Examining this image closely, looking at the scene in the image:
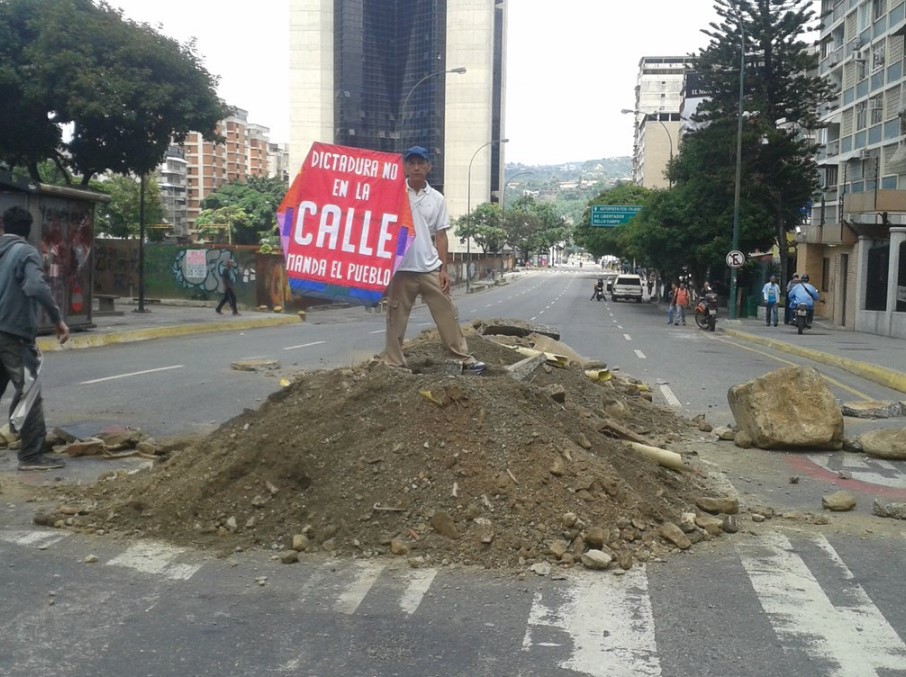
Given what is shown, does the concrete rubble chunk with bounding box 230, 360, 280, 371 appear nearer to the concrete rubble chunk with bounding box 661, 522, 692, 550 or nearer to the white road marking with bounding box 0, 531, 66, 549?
the white road marking with bounding box 0, 531, 66, 549

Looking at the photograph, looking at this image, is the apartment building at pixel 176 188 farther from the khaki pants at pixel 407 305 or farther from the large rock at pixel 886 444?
the large rock at pixel 886 444

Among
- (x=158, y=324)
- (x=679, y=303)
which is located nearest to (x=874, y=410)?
(x=158, y=324)

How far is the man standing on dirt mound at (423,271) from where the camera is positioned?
328 inches

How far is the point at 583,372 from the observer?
12.1 metres

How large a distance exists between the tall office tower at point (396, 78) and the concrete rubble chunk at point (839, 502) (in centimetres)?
11410

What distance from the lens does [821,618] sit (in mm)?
4641

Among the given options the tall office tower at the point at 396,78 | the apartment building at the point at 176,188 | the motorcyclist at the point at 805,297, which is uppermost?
the tall office tower at the point at 396,78

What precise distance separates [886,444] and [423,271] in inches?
174

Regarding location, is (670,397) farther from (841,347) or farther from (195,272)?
(195,272)

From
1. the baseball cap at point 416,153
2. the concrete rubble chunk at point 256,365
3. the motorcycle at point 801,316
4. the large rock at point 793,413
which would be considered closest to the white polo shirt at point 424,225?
the baseball cap at point 416,153

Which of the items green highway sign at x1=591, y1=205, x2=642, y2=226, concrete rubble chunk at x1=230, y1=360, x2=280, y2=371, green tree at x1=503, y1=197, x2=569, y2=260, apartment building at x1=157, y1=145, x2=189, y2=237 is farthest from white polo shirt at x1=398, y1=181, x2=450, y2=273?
apartment building at x1=157, y1=145, x2=189, y2=237

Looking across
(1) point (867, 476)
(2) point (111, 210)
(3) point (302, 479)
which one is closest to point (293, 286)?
(3) point (302, 479)

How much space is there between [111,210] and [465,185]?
54756mm

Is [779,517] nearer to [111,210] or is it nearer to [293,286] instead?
[293,286]
